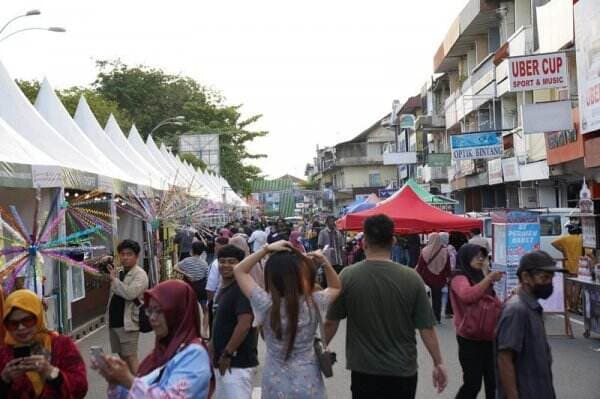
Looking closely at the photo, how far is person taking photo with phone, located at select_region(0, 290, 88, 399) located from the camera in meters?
4.29

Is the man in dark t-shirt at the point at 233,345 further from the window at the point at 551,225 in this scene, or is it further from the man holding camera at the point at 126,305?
the window at the point at 551,225

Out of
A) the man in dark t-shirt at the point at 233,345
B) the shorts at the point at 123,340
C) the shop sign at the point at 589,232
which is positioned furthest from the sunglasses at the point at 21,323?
the shop sign at the point at 589,232

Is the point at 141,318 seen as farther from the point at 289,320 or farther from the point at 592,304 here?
the point at 592,304

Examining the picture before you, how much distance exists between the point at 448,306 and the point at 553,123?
6.90 meters

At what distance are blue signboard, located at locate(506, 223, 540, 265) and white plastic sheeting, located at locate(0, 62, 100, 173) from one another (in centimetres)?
712

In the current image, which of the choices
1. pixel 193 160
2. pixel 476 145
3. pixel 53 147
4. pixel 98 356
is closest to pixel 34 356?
pixel 98 356

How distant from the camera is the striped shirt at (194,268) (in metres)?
12.1

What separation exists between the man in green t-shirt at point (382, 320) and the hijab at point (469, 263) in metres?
1.84

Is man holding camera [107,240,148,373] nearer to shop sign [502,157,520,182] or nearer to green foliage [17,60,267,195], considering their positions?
shop sign [502,157,520,182]

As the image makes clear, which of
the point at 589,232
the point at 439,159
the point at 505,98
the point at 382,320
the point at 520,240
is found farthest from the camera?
the point at 439,159

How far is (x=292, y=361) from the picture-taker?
16.4 ft

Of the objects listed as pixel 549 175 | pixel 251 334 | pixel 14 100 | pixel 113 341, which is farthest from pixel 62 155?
pixel 549 175

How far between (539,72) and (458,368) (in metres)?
11.4

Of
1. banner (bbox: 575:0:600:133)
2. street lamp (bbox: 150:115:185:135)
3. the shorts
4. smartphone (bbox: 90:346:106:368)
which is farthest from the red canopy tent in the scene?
street lamp (bbox: 150:115:185:135)
